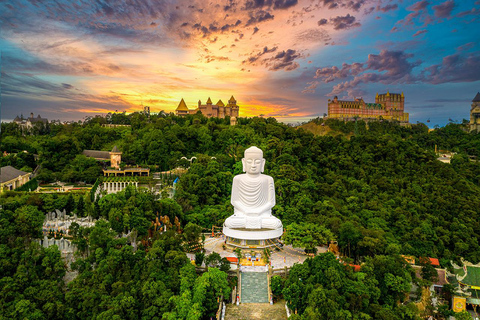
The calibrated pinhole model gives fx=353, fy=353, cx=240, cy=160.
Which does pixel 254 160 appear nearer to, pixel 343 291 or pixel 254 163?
pixel 254 163

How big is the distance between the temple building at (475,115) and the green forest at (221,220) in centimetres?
1160

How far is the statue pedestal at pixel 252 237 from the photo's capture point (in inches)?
643

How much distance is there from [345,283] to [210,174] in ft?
49.2

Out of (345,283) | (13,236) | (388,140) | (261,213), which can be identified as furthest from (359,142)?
(13,236)

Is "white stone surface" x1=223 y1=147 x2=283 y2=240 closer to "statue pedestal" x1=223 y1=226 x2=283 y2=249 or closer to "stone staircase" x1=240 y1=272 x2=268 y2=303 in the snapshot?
"statue pedestal" x1=223 y1=226 x2=283 y2=249

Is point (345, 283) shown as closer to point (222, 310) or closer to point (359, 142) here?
point (222, 310)

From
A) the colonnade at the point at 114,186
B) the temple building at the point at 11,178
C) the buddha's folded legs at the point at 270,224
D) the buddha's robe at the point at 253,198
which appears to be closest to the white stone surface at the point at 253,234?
the buddha's folded legs at the point at 270,224

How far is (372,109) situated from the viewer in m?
65.9

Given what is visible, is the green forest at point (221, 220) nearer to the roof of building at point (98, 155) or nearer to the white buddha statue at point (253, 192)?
the roof of building at point (98, 155)

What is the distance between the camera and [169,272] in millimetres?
12992

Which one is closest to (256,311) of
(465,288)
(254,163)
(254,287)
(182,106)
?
(254,287)

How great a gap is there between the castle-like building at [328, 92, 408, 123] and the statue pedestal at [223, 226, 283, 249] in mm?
49867

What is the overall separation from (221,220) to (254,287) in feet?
21.9

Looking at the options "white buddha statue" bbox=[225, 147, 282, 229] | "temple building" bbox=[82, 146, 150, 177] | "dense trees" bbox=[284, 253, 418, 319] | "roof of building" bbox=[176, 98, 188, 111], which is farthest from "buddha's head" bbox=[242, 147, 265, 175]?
"roof of building" bbox=[176, 98, 188, 111]
